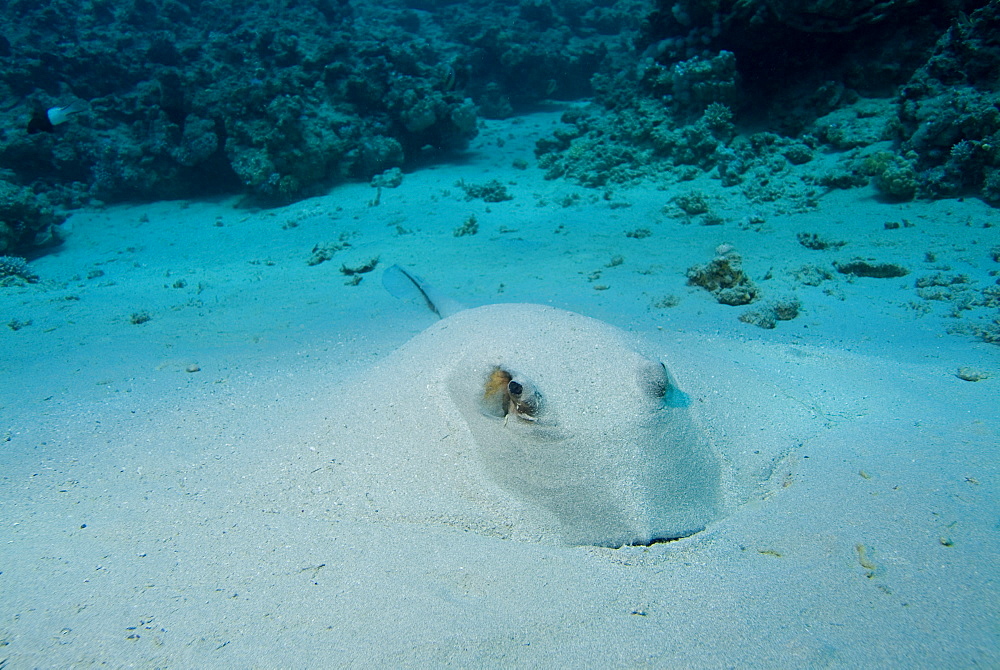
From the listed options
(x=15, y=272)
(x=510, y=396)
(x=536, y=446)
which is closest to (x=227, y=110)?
(x=15, y=272)

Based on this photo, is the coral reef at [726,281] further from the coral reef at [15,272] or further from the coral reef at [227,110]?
the coral reef at [15,272]

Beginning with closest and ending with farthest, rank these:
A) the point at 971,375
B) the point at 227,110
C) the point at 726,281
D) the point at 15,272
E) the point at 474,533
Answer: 1. the point at 474,533
2. the point at 971,375
3. the point at 726,281
4. the point at 15,272
5. the point at 227,110

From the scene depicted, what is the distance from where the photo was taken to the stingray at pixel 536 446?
2.08 meters

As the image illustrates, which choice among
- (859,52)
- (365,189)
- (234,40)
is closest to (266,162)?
(365,189)

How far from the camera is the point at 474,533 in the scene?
2162mm

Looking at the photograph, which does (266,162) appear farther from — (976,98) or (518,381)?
(976,98)

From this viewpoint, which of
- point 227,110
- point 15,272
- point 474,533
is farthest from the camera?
point 227,110

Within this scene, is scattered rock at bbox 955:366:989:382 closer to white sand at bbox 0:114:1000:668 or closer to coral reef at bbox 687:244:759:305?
white sand at bbox 0:114:1000:668

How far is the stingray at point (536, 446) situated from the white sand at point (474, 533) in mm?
112

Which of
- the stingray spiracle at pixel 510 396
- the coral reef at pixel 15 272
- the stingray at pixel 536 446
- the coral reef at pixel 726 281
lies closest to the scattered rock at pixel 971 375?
the coral reef at pixel 726 281

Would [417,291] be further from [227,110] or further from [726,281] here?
[227,110]

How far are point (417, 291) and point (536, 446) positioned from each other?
3.88 m

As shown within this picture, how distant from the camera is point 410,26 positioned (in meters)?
26.2

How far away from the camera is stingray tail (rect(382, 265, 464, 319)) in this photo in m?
4.75
